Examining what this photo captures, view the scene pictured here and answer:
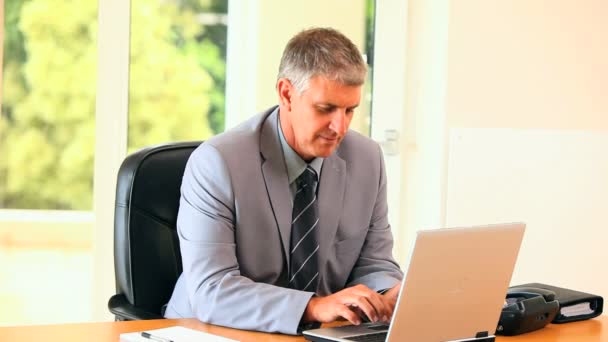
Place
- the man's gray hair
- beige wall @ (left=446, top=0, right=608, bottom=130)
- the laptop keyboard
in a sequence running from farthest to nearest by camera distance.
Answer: beige wall @ (left=446, top=0, right=608, bottom=130) < the man's gray hair < the laptop keyboard

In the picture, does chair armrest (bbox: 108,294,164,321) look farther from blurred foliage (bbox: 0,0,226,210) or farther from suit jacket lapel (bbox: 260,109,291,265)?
blurred foliage (bbox: 0,0,226,210)

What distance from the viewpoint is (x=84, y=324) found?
6.09ft

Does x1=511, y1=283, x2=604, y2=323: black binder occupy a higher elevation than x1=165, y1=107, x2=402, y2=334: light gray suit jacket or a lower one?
lower

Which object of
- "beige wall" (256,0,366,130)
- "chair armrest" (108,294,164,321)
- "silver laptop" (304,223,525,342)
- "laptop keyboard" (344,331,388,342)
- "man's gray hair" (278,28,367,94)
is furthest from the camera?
"beige wall" (256,0,366,130)

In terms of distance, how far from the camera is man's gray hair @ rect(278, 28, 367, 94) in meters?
2.08

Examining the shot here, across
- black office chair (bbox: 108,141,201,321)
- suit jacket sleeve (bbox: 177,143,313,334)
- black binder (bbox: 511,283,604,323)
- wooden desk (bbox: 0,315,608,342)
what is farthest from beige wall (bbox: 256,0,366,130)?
wooden desk (bbox: 0,315,608,342)

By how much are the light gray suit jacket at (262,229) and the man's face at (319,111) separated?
0.29 ft

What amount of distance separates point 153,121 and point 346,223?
1.56 metres

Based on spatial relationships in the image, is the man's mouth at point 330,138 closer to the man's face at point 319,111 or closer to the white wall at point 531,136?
the man's face at point 319,111

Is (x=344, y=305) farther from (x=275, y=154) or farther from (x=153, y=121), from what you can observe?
(x=153, y=121)

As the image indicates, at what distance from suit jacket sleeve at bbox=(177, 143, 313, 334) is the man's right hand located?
1.1 inches

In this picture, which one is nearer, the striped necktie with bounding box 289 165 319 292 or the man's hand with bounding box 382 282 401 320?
the man's hand with bounding box 382 282 401 320

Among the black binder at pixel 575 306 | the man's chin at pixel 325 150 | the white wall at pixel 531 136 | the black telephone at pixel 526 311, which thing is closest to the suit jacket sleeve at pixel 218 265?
the man's chin at pixel 325 150

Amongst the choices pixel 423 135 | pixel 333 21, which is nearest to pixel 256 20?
pixel 333 21
